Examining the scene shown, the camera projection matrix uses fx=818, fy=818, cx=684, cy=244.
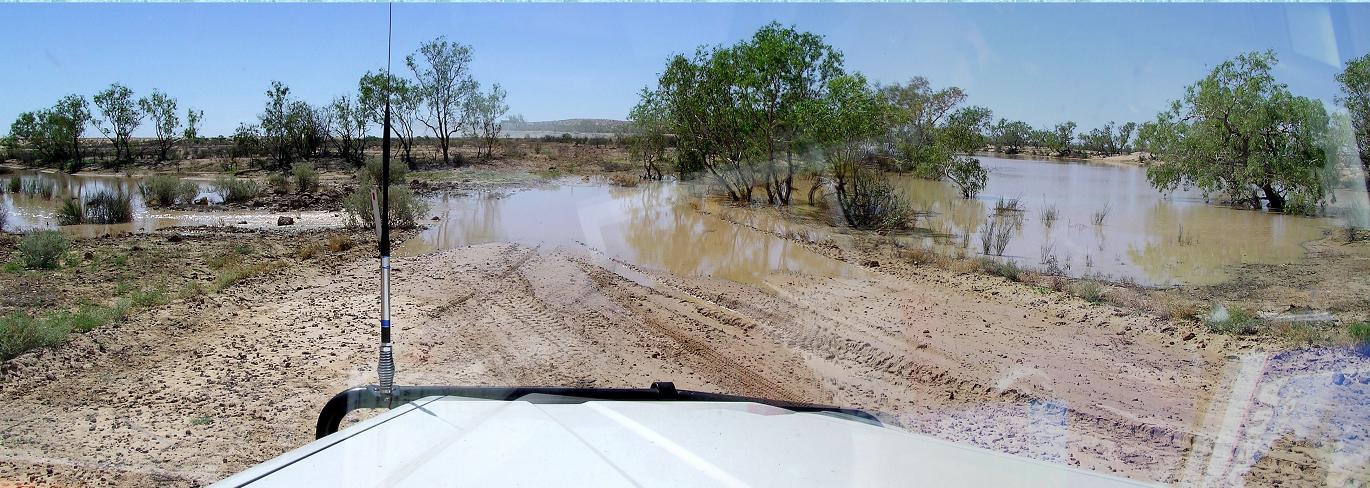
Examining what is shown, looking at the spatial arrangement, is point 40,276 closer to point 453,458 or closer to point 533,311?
point 533,311

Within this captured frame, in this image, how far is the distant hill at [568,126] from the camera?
1462 inches

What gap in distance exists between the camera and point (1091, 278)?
11.5 metres

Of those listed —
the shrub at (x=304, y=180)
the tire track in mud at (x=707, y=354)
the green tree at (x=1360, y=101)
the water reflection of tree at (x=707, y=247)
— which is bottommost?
the tire track in mud at (x=707, y=354)

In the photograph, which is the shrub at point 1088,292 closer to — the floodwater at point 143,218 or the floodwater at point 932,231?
the floodwater at point 932,231

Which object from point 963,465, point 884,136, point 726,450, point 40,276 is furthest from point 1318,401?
point 884,136

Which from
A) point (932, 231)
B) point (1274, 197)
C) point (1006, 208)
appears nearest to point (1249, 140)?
point (1274, 197)

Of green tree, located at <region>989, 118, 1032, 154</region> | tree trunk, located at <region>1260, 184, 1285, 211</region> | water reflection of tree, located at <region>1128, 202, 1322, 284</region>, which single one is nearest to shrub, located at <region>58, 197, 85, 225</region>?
water reflection of tree, located at <region>1128, 202, 1322, 284</region>

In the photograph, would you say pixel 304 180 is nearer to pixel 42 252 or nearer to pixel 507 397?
pixel 42 252

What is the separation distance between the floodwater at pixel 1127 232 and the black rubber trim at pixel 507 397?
10.6 meters

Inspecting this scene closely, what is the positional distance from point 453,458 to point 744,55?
19.7m

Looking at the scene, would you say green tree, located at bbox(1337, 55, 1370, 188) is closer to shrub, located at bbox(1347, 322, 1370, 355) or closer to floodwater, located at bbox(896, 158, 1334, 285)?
floodwater, located at bbox(896, 158, 1334, 285)

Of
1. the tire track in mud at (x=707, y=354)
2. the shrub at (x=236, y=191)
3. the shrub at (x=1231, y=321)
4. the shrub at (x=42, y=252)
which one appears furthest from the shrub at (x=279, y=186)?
the shrub at (x=1231, y=321)

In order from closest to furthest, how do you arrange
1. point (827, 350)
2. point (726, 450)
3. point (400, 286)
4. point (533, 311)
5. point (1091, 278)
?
point (726, 450) → point (827, 350) → point (533, 311) → point (400, 286) → point (1091, 278)

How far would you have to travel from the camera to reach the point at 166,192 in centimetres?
2247
